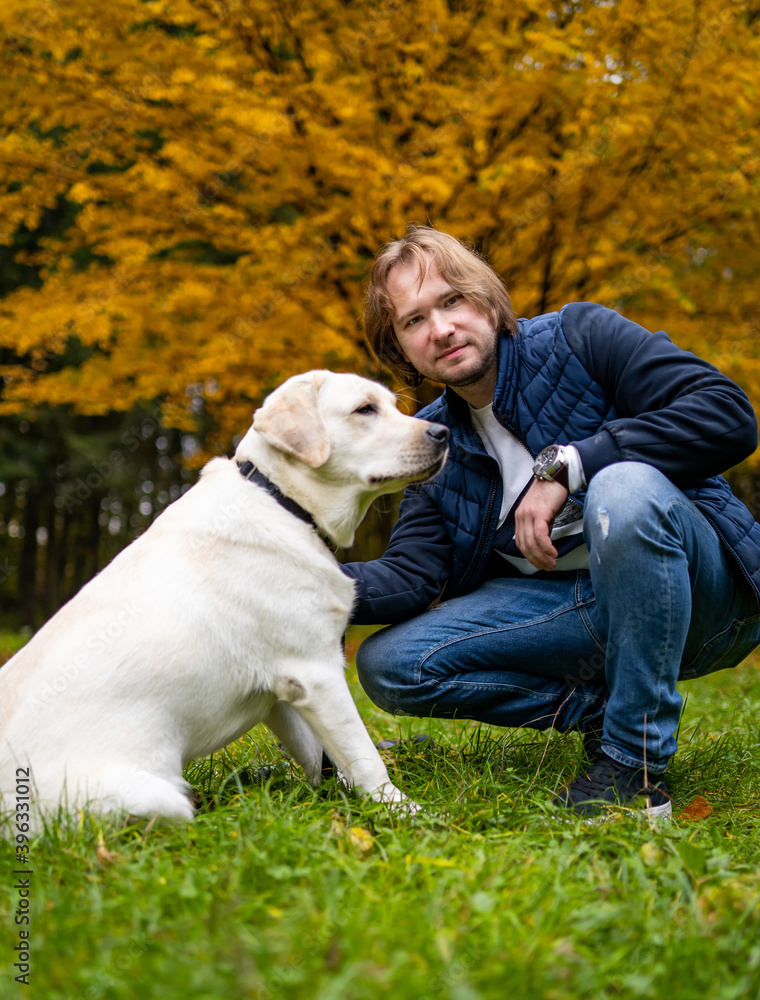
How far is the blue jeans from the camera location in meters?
2.39

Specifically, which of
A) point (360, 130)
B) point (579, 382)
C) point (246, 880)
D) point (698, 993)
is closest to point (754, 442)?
point (579, 382)

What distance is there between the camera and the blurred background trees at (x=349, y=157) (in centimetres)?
588

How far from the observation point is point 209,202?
6734mm

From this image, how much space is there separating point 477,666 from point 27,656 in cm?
151

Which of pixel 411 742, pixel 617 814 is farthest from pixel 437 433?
pixel 617 814

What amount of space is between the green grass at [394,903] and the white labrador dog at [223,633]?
18 centimetres

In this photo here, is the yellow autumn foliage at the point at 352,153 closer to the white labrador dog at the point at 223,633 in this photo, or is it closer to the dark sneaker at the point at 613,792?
the white labrador dog at the point at 223,633

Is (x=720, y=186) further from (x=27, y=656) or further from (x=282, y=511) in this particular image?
(x=27, y=656)

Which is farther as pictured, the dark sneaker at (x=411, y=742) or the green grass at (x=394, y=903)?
the dark sneaker at (x=411, y=742)

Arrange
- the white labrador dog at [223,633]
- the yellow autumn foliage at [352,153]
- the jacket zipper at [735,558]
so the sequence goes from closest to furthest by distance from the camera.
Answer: the white labrador dog at [223,633] → the jacket zipper at [735,558] → the yellow autumn foliage at [352,153]

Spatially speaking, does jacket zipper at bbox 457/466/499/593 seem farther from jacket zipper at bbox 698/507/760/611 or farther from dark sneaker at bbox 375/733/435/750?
jacket zipper at bbox 698/507/760/611

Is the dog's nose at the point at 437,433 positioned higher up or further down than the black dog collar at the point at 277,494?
higher up

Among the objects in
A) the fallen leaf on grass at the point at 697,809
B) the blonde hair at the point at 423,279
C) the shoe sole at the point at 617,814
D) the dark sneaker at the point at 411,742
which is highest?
the blonde hair at the point at 423,279

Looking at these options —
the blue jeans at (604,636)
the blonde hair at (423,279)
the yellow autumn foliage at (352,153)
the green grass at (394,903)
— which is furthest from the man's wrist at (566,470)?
the yellow autumn foliage at (352,153)
